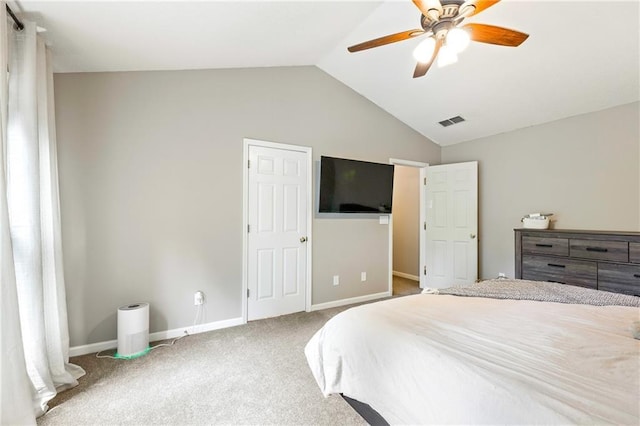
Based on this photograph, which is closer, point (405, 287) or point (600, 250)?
point (600, 250)

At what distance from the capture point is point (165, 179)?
290 cm

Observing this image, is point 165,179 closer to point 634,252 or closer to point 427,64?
point 427,64

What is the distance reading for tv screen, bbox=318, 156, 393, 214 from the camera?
12.2 feet

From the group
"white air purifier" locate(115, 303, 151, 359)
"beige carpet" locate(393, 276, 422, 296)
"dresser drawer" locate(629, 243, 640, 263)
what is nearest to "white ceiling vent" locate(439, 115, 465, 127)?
"dresser drawer" locate(629, 243, 640, 263)

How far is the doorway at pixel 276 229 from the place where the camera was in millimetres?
3348

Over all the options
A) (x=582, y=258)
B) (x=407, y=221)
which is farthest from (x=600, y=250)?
(x=407, y=221)

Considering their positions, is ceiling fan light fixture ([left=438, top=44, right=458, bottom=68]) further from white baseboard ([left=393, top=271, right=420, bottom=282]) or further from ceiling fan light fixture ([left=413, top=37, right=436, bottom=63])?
white baseboard ([left=393, top=271, right=420, bottom=282])

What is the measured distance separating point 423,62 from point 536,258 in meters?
2.65

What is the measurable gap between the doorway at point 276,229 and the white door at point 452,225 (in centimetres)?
218

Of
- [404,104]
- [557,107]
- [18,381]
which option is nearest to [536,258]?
[557,107]

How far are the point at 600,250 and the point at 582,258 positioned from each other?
165 mm

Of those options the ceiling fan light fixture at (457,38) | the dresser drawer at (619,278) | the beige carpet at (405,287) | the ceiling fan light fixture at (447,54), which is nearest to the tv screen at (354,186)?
the beige carpet at (405,287)

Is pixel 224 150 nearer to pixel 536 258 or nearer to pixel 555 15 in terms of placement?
pixel 555 15

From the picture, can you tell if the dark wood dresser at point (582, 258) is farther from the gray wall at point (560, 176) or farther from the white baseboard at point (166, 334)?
the white baseboard at point (166, 334)
